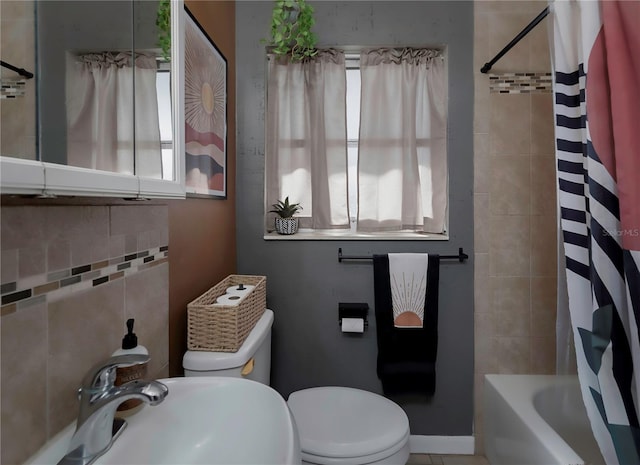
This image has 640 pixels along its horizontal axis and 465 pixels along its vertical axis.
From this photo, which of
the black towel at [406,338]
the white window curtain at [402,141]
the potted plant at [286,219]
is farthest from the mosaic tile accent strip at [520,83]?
the potted plant at [286,219]

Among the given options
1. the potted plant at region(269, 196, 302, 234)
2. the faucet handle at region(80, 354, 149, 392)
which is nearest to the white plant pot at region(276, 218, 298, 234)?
the potted plant at region(269, 196, 302, 234)

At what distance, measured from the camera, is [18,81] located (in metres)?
0.43

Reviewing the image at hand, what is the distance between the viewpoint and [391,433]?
118cm

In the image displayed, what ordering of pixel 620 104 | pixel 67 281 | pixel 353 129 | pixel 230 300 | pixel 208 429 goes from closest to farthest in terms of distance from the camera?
1. pixel 67 281
2. pixel 208 429
3. pixel 620 104
4. pixel 230 300
5. pixel 353 129

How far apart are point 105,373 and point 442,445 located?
5.61 feet

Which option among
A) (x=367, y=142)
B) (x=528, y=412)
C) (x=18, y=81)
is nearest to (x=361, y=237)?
(x=367, y=142)

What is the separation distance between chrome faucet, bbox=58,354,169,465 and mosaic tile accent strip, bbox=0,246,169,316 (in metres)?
0.16

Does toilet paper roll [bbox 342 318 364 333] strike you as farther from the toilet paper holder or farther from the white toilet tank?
the white toilet tank

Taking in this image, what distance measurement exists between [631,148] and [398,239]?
0.94 metres

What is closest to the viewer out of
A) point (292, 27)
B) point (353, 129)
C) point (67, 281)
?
point (67, 281)

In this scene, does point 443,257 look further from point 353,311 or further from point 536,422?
point 536,422

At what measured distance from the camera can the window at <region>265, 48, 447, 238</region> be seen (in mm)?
1763

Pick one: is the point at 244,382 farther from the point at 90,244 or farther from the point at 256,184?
the point at 256,184

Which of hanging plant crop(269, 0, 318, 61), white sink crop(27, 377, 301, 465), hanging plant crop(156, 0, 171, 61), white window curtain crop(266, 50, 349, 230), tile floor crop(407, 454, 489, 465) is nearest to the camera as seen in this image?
white sink crop(27, 377, 301, 465)
